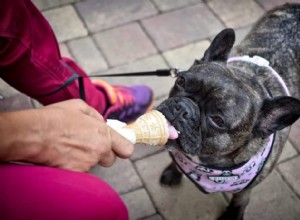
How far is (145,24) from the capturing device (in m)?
3.74

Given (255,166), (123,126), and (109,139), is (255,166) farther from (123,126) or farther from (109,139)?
(109,139)

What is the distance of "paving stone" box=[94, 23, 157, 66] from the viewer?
3529mm

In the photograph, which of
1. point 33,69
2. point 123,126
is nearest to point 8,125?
point 123,126

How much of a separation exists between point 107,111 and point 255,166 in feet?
3.81

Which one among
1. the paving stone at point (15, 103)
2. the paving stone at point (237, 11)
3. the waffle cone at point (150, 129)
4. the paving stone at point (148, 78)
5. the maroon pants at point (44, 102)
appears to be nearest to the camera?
the maroon pants at point (44, 102)

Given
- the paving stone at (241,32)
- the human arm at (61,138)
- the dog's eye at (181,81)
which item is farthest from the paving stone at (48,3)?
the human arm at (61,138)

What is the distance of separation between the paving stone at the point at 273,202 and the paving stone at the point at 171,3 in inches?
73.9

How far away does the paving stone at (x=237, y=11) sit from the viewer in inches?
150

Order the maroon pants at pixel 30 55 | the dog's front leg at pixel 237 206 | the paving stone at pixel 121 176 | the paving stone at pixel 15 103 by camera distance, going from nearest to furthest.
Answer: the maroon pants at pixel 30 55 → the dog's front leg at pixel 237 206 → the paving stone at pixel 121 176 → the paving stone at pixel 15 103

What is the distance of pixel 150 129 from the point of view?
1.66 metres

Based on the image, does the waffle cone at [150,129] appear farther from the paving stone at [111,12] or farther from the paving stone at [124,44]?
the paving stone at [111,12]

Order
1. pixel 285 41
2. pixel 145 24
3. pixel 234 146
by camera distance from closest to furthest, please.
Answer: pixel 234 146, pixel 285 41, pixel 145 24

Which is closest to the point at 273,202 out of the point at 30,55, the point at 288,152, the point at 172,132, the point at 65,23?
the point at 288,152

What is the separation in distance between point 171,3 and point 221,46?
1.84 meters
